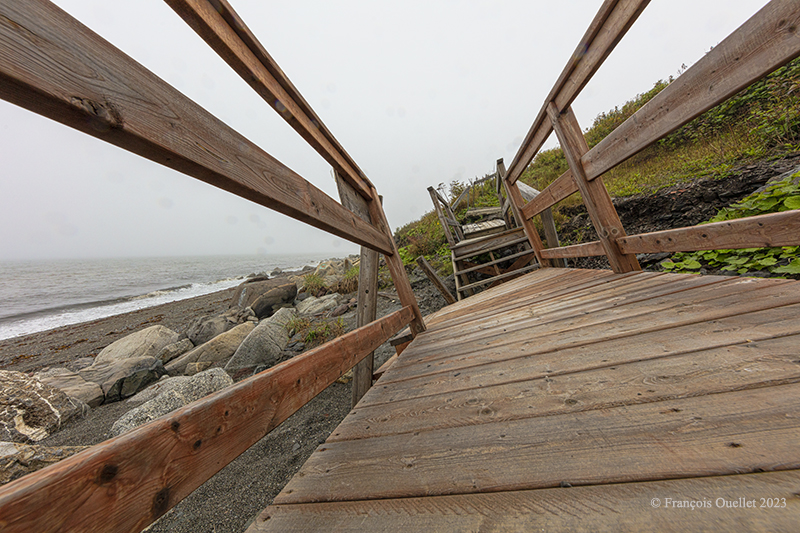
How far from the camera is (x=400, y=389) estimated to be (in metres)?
1.54

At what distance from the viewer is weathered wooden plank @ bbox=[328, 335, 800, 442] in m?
0.89

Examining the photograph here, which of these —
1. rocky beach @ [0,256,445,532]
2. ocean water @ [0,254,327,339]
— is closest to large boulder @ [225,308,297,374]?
rocky beach @ [0,256,445,532]

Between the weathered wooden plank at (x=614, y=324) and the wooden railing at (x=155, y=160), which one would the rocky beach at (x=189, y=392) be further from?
the wooden railing at (x=155, y=160)

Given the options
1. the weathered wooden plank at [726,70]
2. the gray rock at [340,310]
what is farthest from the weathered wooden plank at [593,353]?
the gray rock at [340,310]

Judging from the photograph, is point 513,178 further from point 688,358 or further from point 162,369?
point 162,369

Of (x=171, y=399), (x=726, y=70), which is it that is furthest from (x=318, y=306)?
(x=726, y=70)

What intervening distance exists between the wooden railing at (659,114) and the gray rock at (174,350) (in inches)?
309

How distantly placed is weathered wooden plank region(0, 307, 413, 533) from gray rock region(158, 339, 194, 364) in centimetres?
683

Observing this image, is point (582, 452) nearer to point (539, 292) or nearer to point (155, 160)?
point (155, 160)

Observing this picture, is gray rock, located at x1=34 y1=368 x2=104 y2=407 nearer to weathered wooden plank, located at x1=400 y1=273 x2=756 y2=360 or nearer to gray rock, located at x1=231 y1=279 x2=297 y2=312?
gray rock, located at x1=231 y1=279 x2=297 y2=312

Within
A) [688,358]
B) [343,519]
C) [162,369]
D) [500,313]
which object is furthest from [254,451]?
[162,369]

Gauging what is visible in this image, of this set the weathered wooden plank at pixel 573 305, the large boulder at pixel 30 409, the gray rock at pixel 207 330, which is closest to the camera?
the weathered wooden plank at pixel 573 305

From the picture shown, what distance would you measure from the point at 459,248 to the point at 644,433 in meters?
5.30

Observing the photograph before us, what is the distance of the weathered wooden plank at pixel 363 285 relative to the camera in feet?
7.23
